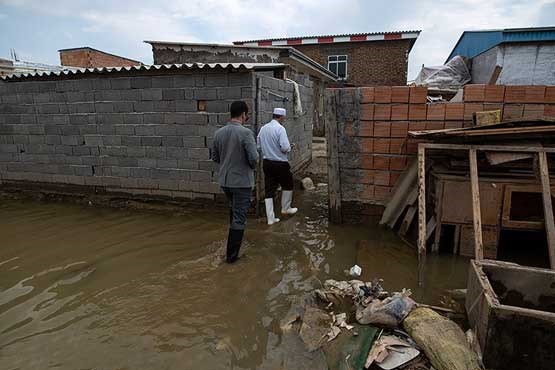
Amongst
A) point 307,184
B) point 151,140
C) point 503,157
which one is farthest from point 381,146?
point 151,140

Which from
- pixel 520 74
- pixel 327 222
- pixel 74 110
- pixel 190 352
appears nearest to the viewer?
pixel 190 352

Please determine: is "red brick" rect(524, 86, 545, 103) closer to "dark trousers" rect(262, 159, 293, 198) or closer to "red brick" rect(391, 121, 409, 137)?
"red brick" rect(391, 121, 409, 137)

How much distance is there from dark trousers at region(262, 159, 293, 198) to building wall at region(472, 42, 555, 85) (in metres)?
8.64

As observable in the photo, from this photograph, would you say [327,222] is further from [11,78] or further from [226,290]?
[11,78]

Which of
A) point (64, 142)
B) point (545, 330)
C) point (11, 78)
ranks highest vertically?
point (11, 78)

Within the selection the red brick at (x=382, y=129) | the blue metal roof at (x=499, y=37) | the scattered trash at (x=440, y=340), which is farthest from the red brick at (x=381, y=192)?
the blue metal roof at (x=499, y=37)

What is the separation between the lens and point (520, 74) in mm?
10477

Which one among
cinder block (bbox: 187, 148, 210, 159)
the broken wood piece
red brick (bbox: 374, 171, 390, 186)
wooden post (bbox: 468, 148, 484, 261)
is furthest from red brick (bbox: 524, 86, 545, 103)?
cinder block (bbox: 187, 148, 210, 159)

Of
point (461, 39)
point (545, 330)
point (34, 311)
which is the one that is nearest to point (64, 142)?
point (34, 311)

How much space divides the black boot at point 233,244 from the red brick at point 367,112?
7.10 ft

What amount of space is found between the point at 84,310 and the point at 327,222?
10.7 feet

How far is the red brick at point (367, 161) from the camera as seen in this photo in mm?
4543

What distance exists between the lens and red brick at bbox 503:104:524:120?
390 cm

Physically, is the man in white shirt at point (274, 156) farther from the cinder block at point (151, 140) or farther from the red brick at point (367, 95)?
the cinder block at point (151, 140)
